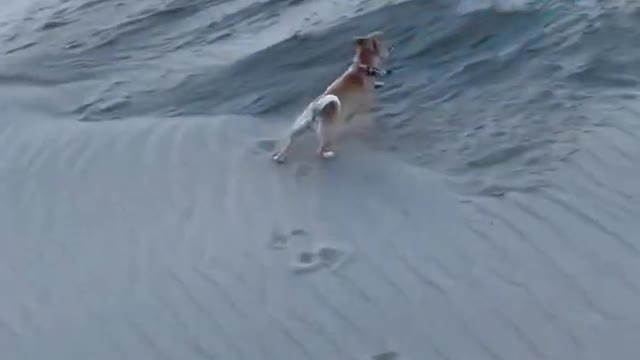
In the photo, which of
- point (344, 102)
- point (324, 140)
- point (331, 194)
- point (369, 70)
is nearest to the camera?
point (331, 194)

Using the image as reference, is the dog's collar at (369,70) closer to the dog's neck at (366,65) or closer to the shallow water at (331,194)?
the dog's neck at (366,65)

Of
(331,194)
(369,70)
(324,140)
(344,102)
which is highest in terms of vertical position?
(369,70)

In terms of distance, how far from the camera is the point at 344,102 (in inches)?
332

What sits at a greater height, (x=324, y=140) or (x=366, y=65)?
(x=366, y=65)

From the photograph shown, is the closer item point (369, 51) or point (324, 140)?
point (324, 140)

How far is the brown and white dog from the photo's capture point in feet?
26.9

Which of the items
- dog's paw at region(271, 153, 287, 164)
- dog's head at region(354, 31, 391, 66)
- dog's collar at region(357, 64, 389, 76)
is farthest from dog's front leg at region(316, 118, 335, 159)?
dog's head at region(354, 31, 391, 66)

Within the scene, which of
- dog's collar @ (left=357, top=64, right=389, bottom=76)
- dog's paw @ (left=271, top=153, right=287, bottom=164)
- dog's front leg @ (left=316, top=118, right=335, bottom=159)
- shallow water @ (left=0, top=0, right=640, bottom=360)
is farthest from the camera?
dog's collar @ (left=357, top=64, right=389, bottom=76)

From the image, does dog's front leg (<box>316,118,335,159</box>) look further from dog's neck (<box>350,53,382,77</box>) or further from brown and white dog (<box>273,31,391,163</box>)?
dog's neck (<box>350,53,382,77</box>)

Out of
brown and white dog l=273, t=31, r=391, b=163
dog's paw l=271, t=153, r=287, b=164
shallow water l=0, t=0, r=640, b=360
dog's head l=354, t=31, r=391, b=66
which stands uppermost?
dog's head l=354, t=31, r=391, b=66

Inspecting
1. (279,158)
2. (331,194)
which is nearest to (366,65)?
(279,158)

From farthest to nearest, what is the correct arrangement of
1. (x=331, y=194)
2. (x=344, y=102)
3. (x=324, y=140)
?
(x=344, y=102)
(x=324, y=140)
(x=331, y=194)

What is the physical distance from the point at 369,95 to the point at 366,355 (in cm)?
278

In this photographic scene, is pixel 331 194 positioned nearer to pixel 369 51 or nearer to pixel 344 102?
pixel 344 102
